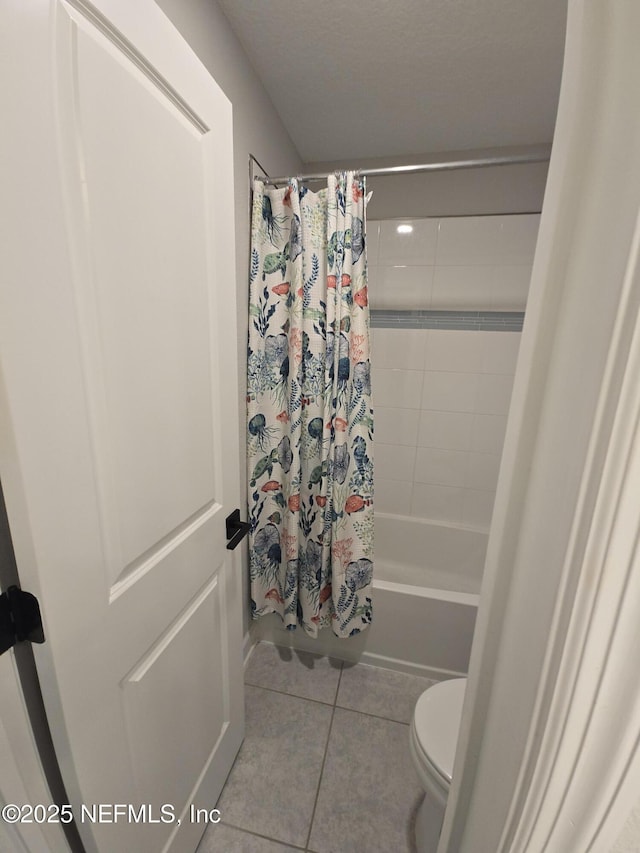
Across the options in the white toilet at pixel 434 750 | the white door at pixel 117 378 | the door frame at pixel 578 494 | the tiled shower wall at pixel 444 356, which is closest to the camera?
the door frame at pixel 578 494

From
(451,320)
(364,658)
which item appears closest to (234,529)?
(364,658)

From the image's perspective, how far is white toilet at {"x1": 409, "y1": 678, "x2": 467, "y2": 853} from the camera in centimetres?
83

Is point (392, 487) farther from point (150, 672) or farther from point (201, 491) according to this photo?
point (150, 672)

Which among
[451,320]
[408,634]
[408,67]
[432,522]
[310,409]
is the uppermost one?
[408,67]

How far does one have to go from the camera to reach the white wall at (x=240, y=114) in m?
0.94

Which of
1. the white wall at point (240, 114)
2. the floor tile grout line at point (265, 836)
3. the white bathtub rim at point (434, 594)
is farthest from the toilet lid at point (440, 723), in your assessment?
the white wall at point (240, 114)

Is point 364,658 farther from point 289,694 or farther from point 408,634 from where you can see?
point 289,694

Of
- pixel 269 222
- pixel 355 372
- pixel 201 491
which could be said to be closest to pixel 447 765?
pixel 201 491

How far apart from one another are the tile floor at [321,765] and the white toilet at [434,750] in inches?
5.5

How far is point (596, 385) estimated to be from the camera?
23 cm

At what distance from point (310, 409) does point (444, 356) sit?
1037mm

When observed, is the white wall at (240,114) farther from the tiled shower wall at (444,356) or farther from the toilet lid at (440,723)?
the toilet lid at (440,723)

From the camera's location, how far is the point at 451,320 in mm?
1947

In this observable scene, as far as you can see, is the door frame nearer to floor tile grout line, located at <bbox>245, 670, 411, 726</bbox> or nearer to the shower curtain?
the shower curtain
